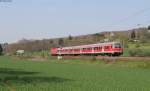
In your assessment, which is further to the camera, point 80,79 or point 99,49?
point 99,49

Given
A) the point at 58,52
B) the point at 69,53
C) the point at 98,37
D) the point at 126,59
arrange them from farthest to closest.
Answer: the point at 98,37 < the point at 58,52 < the point at 69,53 < the point at 126,59

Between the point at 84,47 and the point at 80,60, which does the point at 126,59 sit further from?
the point at 84,47

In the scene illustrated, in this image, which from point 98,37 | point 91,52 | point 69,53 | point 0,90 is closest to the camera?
point 0,90

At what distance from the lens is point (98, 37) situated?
15875 cm

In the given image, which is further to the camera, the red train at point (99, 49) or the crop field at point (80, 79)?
the red train at point (99, 49)

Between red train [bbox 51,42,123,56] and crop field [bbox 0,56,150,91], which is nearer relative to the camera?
crop field [bbox 0,56,150,91]

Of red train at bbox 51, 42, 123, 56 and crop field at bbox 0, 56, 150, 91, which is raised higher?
red train at bbox 51, 42, 123, 56

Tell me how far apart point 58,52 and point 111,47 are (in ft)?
118

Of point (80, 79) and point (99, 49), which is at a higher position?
point (99, 49)

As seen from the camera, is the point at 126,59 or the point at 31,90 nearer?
the point at 31,90

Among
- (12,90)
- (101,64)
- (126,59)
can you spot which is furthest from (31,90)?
(101,64)

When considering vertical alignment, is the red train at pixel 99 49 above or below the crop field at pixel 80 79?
above

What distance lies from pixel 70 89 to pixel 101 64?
137ft

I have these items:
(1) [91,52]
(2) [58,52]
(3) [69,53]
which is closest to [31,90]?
(1) [91,52]
